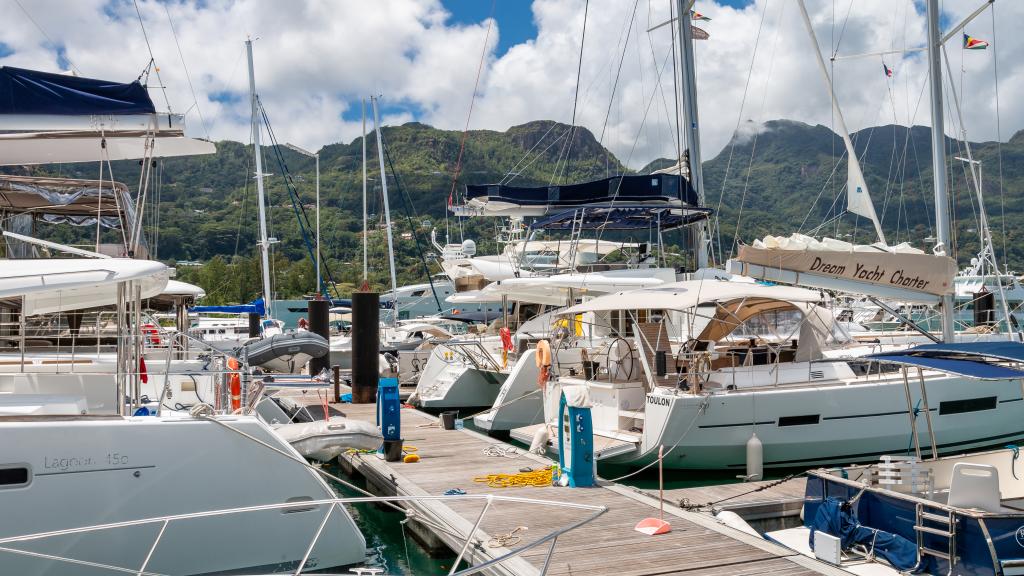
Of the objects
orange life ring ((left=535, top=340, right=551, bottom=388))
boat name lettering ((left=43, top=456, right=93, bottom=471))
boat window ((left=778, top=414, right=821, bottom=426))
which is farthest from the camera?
orange life ring ((left=535, top=340, right=551, bottom=388))

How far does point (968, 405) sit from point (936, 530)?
7301mm

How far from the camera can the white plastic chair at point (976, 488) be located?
742 centimetres

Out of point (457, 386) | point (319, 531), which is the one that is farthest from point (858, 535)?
point (457, 386)

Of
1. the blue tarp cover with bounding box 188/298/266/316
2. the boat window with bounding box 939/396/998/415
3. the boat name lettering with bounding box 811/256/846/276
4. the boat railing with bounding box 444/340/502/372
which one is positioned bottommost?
the boat window with bounding box 939/396/998/415

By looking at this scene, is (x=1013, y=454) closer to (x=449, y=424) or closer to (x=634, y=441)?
(x=634, y=441)

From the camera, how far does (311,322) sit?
23266 millimetres

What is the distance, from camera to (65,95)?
985cm

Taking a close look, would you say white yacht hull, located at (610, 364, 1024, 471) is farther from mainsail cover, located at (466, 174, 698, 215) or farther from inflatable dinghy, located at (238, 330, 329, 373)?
inflatable dinghy, located at (238, 330, 329, 373)

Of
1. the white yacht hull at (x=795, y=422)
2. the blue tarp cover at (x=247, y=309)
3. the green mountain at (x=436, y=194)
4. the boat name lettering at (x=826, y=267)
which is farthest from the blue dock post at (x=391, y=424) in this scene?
the green mountain at (x=436, y=194)

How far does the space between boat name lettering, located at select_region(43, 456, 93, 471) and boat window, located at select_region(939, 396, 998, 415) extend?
39.5 feet

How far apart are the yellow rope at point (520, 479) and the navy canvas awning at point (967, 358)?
424cm

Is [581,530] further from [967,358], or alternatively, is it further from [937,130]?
[937,130]

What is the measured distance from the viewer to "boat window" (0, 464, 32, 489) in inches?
252

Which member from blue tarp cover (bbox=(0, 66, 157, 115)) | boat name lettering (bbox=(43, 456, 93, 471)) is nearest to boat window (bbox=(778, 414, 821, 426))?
boat name lettering (bbox=(43, 456, 93, 471))
